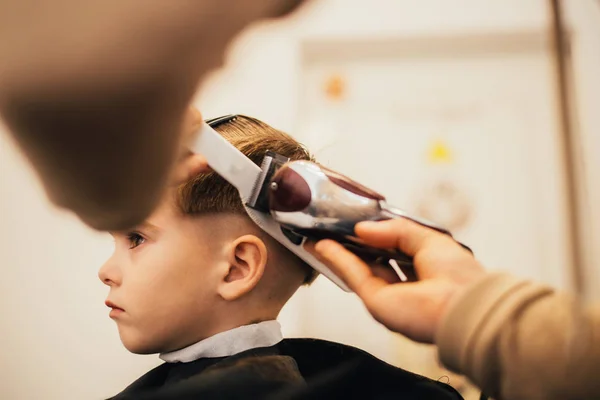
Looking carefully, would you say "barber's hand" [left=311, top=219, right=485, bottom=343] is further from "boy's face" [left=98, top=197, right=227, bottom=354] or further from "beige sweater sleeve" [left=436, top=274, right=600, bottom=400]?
"boy's face" [left=98, top=197, right=227, bottom=354]

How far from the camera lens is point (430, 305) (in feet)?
1.10

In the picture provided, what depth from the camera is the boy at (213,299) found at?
1.66ft

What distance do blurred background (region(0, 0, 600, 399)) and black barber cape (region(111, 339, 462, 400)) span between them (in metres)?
0.07

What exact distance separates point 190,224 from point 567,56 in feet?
1.23

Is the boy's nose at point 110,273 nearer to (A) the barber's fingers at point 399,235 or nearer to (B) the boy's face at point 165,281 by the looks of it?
(B) the boy's face at point 165,281

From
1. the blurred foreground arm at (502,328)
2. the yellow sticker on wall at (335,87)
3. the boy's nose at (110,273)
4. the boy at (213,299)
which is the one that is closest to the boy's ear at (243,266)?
the boy at (213,299)

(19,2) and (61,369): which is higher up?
(19,2)

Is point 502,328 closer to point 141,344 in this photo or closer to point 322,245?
point 322,245

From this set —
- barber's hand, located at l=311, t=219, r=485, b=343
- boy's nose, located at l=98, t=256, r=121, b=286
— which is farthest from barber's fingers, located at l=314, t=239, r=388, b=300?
boy's nose, located at l=98, t=256, r=121, b=286

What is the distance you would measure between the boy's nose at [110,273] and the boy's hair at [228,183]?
0.30 ft

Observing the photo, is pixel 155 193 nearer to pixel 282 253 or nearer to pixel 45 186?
pixel 45 186

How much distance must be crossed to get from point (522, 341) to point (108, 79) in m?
0.27

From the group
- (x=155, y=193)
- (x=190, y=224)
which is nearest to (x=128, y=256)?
(x=190, y=224)

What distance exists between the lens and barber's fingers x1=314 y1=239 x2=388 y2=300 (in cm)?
38
